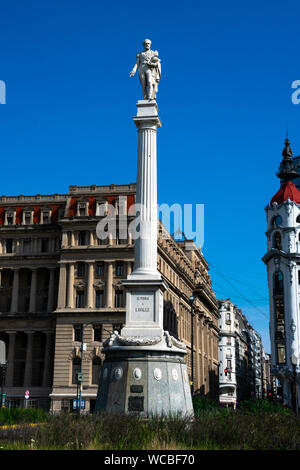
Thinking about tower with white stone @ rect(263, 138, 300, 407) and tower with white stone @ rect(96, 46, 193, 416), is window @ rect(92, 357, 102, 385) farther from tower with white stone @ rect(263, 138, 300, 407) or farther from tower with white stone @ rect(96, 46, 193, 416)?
tower with white stone @ rect(96, 46, 193, 416)

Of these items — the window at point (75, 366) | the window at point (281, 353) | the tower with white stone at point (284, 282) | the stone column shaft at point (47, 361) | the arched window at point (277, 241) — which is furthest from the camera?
the arched window at point (277, 241)

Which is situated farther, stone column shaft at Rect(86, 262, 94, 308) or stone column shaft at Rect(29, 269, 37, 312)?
stone column shaft at Rect(29, 269, 37, 312)

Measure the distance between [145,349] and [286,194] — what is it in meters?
65.2

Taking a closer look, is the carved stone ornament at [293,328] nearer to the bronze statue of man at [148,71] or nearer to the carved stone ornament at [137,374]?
the bronze statue of man at [148,71]

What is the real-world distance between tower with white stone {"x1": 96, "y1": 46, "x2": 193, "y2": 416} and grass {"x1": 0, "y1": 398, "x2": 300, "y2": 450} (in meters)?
4.99

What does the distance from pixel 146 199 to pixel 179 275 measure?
5717 cm

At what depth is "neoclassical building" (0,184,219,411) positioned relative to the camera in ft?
201

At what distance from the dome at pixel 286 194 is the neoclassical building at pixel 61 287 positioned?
19.8 metres

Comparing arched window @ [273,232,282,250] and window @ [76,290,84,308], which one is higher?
arched window @ [273,232,282,250]

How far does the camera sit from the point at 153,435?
14.1 meters

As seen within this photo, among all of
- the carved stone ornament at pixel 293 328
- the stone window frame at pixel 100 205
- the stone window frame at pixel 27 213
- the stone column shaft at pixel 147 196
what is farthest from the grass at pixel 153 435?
the carved stone ornament at pixel 293 328

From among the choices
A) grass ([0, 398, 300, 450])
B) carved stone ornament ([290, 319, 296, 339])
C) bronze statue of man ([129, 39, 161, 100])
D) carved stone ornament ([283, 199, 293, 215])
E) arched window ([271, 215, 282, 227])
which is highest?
carved stone ornament ([283, 199, 293, 215])

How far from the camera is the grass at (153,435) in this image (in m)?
13.4

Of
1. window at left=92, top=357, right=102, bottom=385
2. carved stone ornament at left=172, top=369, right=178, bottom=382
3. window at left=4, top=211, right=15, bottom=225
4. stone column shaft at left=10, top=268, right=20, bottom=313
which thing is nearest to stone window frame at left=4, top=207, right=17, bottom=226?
window at left=4, top=211, right=15, bottom=225
